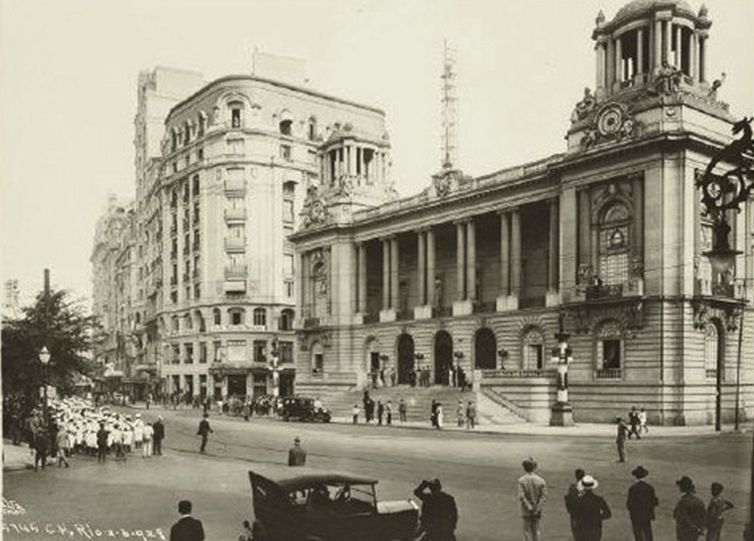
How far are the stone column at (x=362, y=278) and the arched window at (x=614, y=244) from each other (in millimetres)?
24987

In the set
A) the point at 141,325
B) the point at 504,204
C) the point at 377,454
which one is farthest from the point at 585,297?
the point at 141,325

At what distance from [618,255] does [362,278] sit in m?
26.4

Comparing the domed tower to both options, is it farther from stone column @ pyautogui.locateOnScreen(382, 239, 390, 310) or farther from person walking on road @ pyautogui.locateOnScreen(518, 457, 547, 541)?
person walking on road @ pyautogui.locateOnScreen(518, 457, 547, 541)

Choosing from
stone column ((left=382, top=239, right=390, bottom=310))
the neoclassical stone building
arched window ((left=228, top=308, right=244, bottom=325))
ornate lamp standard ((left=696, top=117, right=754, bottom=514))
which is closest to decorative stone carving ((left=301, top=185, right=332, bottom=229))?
stone column ((left=382, top=239, right=390, bottom=310))

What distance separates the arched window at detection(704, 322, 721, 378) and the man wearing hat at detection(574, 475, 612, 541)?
29728 mm

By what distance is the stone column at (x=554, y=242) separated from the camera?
48750mm

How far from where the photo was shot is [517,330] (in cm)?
5112

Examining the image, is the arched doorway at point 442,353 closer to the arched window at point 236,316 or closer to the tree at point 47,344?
the arched window at point 236,316

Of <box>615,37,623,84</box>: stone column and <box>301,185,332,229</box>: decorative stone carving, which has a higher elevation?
<box>615,37,623,84</box>: stone column

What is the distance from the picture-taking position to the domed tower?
4059 centimetres

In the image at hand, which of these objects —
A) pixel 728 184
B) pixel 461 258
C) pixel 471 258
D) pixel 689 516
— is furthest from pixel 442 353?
pixel 728 184

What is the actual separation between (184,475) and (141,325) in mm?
79300

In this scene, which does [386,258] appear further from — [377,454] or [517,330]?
[377,454]

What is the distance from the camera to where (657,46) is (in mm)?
41281
